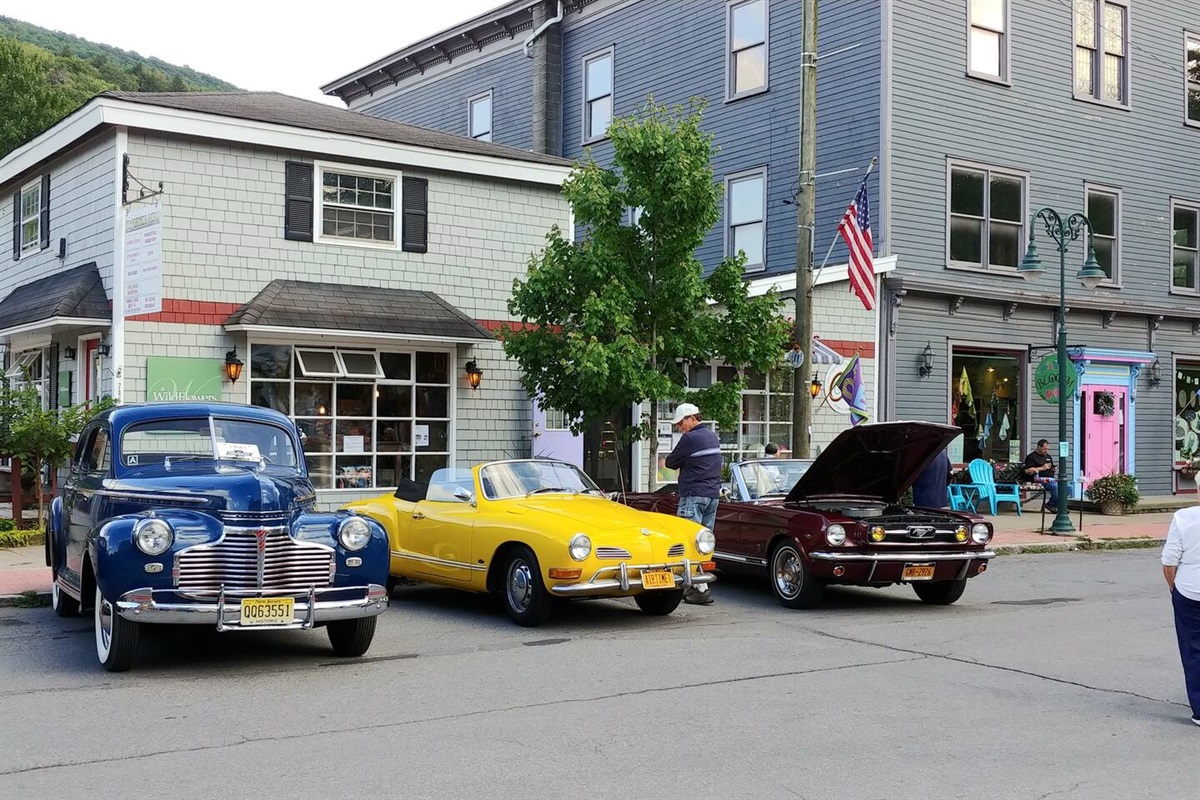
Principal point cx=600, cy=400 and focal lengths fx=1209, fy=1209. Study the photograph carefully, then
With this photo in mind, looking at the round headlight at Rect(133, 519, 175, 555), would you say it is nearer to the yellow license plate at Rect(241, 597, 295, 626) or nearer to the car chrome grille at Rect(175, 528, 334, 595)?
the car chrome grille at Rect(175, 528, 334, 595)

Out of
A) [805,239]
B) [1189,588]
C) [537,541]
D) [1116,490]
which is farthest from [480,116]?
[1189,588]

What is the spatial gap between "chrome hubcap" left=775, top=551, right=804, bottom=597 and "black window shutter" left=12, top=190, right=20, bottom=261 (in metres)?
15.2

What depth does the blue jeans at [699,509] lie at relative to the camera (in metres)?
12.3

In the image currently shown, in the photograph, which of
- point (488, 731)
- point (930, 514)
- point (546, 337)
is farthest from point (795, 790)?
point (546, 337)

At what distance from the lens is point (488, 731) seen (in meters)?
6.73

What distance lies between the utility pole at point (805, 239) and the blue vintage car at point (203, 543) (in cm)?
787

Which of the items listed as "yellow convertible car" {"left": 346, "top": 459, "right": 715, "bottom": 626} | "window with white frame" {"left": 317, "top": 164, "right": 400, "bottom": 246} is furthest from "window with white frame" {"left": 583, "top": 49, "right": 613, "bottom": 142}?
"yellow convertible car" {"left": 346, "top": 459, "right": 715, "bottom": 626}

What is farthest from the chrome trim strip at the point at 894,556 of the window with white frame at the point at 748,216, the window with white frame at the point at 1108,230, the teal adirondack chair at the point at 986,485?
the window with white frame at the point at 1108,230

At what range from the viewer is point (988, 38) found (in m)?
23.6

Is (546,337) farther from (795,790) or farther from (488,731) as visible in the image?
(795,790)

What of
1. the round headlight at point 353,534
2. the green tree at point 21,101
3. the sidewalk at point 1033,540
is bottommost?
the sidewalk at point 1033,540

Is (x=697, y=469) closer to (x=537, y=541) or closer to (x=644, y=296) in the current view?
(x=537, y=541)

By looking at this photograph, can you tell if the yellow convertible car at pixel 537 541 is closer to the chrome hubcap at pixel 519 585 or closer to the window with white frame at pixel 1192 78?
the chrome hubcap at pixel 519 585

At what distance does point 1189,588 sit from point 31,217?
19009mm
